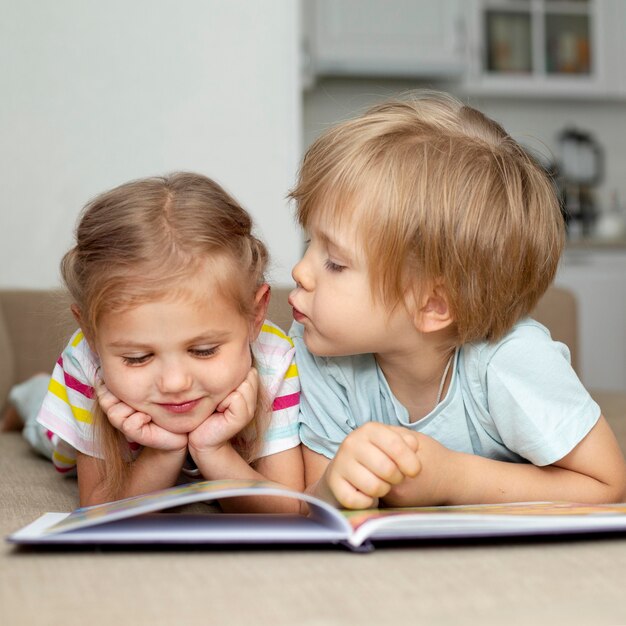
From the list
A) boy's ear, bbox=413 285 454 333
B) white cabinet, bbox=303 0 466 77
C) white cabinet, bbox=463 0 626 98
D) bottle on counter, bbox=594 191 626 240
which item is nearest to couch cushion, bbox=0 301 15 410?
boy's ear, bbox=413 285 454 333

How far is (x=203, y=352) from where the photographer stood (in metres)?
1.01

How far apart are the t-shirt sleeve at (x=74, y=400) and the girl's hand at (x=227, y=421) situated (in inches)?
5.9

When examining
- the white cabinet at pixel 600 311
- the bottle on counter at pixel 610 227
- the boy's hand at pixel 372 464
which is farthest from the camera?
the bottle on counter at pixel 610 227

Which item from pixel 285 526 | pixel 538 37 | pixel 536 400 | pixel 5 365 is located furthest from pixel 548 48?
pixel 285 526

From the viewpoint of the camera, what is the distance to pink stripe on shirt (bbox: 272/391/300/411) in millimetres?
1186

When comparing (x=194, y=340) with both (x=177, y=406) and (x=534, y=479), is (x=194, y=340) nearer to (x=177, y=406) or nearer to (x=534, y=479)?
(x=177, y=406)

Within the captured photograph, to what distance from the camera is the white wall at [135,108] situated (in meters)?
2.46

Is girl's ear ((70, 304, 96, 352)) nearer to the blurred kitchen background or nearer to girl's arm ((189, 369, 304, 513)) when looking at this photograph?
girl's arm ((189, 369, 304, 513))

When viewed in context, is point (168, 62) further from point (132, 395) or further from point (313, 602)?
point (313, 602)

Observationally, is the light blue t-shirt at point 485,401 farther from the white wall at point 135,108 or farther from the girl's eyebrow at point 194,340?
the white wall at point 135,108

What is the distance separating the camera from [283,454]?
1182 mm

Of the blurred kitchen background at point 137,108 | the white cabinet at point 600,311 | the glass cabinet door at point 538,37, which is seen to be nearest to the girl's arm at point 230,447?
the blurred kitchen background at point 137,108

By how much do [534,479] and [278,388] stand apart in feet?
1.11

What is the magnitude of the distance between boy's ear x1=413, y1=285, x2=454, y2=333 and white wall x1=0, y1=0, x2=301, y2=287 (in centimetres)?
136
